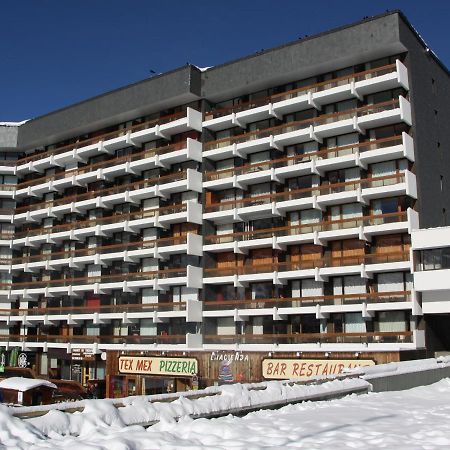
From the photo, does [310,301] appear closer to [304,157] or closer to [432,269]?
[432,269]

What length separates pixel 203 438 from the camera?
36.5ft

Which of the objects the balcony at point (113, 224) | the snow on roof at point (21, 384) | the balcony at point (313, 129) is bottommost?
the snow on roof at point (21, 384)

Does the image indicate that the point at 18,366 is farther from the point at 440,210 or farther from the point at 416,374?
the point at 416,374

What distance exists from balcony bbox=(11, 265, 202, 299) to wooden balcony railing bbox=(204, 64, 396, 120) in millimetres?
12843

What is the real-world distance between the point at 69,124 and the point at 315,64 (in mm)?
26470

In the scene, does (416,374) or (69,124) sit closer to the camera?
(416,374)

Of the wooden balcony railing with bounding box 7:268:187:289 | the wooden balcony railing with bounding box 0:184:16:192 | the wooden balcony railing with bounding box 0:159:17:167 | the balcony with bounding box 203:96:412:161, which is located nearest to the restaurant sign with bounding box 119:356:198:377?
the wooden balcony railing with bounding box 7:268:187:289

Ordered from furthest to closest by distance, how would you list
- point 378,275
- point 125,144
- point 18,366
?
point 18,366 → point 125,144 → point 378,275

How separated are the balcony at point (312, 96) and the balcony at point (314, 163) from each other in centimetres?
378

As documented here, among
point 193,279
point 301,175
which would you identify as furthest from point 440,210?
point 193,279

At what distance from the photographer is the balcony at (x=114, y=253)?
4847 centimetres

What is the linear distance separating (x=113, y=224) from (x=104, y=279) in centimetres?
491

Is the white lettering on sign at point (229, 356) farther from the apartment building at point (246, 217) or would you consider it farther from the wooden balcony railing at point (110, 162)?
the wooden balcony railing at point (110, 162)

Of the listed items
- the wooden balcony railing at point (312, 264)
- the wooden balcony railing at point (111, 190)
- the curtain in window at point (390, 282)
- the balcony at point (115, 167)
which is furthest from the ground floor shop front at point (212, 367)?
the balcony at point (115, 167)
